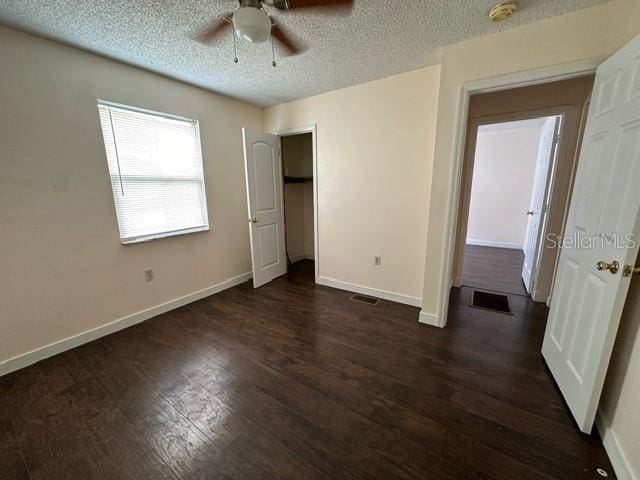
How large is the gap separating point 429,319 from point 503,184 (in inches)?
182

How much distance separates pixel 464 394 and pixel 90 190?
3.30 meters

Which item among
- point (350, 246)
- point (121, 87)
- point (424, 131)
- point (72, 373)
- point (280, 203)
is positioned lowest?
point (72, 373)

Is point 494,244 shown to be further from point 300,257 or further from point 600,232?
point 600,232

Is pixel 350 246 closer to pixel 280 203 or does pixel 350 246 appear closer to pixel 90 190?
pixel 280 203

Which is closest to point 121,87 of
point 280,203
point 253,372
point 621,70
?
point 280,203

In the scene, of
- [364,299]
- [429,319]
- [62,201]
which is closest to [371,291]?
[364,299]

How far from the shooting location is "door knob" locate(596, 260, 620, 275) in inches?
48.1

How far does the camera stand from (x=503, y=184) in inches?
216

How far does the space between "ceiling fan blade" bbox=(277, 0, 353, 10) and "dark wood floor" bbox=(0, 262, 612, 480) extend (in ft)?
7.73

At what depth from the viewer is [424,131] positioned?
2.50m

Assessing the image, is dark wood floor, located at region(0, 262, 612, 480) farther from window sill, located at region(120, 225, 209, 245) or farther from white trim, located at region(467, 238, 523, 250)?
white trim, located at region(467, 238, 523, 250)

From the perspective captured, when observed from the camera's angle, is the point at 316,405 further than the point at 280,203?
No

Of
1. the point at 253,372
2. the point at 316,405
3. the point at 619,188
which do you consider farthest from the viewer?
the point at 253,372

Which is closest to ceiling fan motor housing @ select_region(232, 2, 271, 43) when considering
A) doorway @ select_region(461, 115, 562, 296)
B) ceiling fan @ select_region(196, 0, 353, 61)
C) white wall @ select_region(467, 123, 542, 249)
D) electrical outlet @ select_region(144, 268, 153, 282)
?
ceiling fan @ select_region(196, 0, 353, 61)
